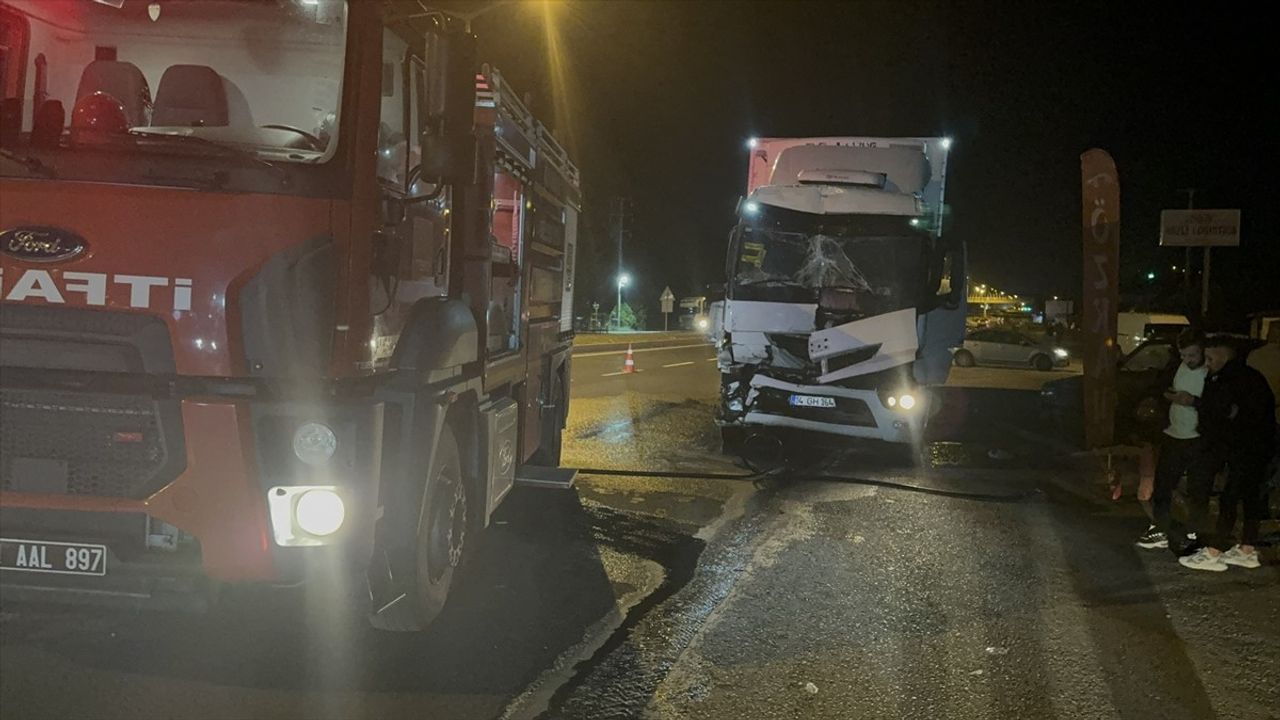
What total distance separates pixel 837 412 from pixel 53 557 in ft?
27.6

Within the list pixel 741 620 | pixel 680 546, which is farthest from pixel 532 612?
pixel 680 546

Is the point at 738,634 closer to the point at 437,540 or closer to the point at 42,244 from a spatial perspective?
the point at 437,540

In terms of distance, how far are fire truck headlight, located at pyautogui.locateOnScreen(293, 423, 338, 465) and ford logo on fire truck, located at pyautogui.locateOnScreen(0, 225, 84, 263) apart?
1.06 m

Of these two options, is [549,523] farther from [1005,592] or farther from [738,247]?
[738,247]

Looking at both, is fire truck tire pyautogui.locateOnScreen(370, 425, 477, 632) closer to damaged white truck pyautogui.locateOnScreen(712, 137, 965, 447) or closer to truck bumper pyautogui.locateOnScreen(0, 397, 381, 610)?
truck bumper pyautogui.locateOnScreen(0, 397, 381, 610)

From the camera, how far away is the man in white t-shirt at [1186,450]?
7188 mm

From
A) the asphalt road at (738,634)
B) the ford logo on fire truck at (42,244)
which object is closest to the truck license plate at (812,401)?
the asphalt road at (738,634)

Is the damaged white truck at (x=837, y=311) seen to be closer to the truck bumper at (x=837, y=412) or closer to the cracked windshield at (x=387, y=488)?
the truck bumper at (x=837, y=412)

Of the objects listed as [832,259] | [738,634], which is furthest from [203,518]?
[832,259]

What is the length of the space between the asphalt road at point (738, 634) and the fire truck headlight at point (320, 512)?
17.5 inches

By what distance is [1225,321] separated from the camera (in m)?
8.18

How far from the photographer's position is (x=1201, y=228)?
71.6 feet

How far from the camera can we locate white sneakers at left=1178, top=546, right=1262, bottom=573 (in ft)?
22.6

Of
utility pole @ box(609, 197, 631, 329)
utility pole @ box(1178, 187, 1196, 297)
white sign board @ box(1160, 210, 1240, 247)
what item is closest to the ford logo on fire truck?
white sign board @ box(1160, 210, 1240, 247)
